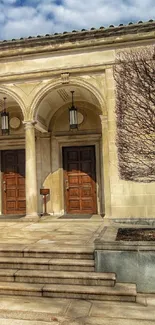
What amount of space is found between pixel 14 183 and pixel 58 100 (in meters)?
3.80

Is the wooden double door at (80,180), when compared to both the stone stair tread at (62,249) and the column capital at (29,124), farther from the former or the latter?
the stone stair tread at (62,249)

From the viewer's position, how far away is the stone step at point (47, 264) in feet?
14.6

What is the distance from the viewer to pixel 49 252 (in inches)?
187

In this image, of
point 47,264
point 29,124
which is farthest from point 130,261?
point 29,124

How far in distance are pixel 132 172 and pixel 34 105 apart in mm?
4131

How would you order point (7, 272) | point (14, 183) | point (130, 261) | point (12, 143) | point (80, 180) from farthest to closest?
point (14, 183)
point (12, 143)
point (80, 180)
point (7, 272)
point (130, 261)

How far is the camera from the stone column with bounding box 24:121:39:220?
8.62 metres

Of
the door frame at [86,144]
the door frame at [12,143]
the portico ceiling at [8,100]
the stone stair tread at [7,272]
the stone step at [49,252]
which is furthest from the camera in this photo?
the door frame at [12,143]

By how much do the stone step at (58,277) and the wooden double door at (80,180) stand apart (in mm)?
6139

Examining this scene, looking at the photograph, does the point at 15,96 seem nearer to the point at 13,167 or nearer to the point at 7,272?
the point at 13,167

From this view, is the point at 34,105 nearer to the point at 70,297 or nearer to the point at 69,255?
the point at 69,255

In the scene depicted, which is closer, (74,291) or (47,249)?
(74,291)

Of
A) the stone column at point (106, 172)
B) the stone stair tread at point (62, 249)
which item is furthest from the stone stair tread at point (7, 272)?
the stone column at point (106, 172)

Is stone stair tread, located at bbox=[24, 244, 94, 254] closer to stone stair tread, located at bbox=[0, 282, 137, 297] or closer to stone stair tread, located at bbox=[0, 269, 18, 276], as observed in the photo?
stone stair tread, located at bbox=[0, 269, 18, 276]
